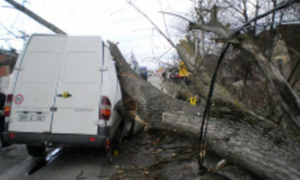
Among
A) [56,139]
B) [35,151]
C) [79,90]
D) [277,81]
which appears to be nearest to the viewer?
[277,81]

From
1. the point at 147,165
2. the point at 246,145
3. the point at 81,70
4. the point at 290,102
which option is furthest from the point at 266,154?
the point at 81,70

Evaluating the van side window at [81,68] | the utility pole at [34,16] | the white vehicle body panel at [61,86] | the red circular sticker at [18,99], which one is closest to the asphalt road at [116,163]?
the white vehicle body panel at [61,86]

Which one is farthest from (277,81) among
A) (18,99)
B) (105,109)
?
(18,99)

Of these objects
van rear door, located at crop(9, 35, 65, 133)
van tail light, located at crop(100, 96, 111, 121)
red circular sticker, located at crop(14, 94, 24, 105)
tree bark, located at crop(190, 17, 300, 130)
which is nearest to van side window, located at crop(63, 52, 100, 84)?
van rear door, located at crop(9, 35, 65, 133)

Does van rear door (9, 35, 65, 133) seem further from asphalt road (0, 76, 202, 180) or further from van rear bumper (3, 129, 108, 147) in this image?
asphalt road (0, 76, 202, 180)

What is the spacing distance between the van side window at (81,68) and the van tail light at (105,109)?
1.33 feet

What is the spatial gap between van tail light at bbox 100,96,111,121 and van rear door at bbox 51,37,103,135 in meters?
0.09

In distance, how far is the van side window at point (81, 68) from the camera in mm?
5586

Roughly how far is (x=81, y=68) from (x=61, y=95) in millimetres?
621

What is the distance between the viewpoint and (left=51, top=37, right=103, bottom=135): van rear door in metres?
5.39

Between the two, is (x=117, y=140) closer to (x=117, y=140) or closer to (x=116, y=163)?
(x=117, y=140)

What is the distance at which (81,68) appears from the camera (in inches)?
223

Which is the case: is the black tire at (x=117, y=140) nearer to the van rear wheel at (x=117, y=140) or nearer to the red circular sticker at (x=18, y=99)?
the van rear wheel at (x=117, y=140)

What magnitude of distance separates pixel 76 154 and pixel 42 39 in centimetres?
255
